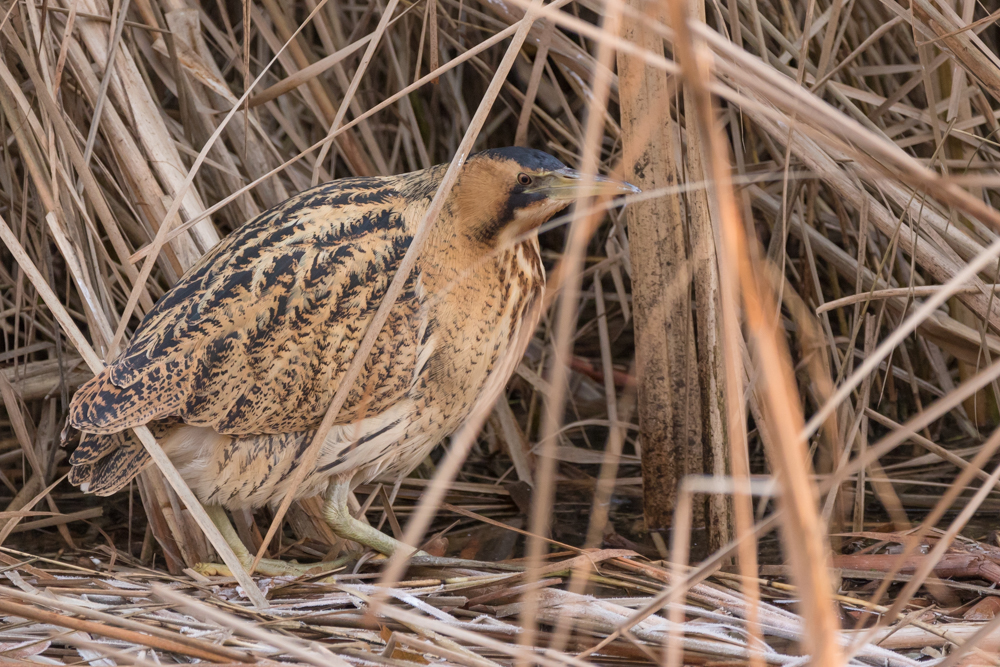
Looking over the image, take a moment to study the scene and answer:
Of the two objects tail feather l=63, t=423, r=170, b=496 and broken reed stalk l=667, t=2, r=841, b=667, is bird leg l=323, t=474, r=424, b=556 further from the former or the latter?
broken reed stalk l=667, t=2, r=841, b=667

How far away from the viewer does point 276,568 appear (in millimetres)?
1958

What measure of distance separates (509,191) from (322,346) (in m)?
0.49

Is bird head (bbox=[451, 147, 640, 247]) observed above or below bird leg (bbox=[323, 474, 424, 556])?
above

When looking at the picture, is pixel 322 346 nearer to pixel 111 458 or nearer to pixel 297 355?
pixel 297 355

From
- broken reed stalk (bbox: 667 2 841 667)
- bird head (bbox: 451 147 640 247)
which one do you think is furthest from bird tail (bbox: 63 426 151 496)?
broken reed stalk (bbox: 667 2 841 667)

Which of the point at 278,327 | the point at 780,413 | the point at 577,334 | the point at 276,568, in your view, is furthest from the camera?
the point at 577,334

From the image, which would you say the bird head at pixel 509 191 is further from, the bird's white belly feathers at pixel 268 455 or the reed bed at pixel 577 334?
the bird's white belly feathers at pixel 268 455

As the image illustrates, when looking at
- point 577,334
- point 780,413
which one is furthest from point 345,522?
point 780,413

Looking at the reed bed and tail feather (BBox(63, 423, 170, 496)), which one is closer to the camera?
the reed bed

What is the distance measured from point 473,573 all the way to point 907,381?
1347mm

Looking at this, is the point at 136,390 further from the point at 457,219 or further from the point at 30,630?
the point at 457,219

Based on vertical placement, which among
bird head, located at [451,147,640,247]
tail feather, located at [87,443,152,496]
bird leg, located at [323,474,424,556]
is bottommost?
tail feather, located at [87,443,152,496]

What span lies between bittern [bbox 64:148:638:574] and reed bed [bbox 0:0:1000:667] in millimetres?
106

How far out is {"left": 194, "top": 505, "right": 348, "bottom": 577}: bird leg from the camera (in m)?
1.92
